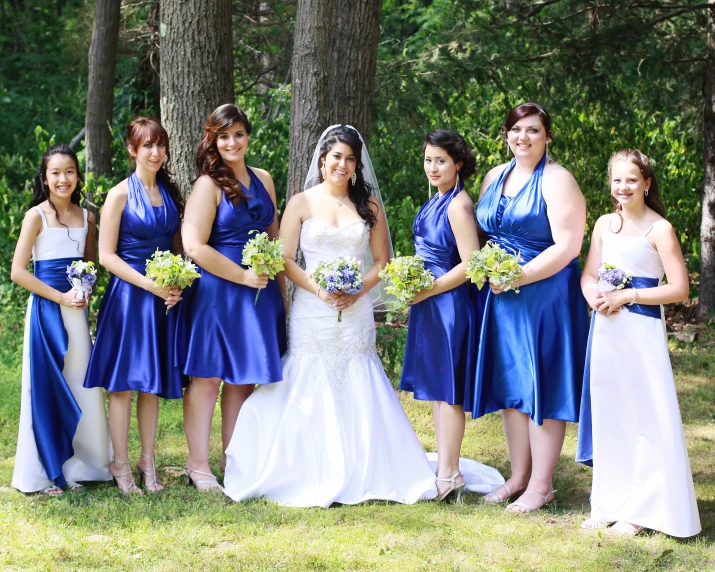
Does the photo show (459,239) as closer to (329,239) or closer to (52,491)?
Result: (329,239)

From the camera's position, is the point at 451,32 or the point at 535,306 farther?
the point at 451,32

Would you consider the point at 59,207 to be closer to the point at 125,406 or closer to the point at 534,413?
the point at 125,406

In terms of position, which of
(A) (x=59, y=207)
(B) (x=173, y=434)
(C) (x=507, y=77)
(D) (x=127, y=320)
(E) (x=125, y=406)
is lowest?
(B) (x=173, y=434)

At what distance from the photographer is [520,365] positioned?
5117 mm

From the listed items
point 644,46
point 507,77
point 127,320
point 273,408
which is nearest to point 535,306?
point 273,408

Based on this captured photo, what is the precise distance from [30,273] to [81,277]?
1.07 ft

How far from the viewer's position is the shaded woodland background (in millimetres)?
6863

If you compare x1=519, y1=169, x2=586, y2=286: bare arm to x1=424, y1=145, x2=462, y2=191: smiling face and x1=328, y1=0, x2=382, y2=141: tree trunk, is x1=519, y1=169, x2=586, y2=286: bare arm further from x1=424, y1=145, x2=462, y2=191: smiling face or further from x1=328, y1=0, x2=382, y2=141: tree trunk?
x1=328, y1=0, x2=382, y2=141: tree trunk

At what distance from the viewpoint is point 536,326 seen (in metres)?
5.05

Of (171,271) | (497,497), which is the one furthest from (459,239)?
(171,271)

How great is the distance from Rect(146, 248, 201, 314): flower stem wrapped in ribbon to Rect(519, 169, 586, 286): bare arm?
193 centimetres

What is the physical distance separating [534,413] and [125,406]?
99.8 inches

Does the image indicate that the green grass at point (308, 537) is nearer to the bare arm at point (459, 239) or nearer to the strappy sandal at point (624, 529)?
the strappy sandal at point (624, 529)

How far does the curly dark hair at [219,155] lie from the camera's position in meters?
5.29
